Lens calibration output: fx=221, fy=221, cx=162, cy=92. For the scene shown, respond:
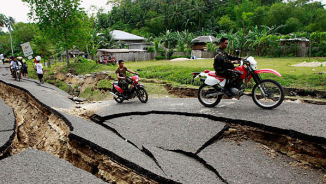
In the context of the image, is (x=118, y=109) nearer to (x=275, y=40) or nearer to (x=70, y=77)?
(x=70, y=77)

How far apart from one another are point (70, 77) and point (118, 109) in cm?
1207

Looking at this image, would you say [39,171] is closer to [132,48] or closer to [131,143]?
[131,143]

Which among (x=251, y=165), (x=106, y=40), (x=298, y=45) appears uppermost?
(x=106, y=40)

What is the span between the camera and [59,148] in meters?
4.90

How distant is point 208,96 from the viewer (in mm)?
6086

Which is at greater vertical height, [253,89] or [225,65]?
[225,65]

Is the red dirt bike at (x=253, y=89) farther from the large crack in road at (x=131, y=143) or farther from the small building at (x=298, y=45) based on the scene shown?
the small building at (x=298, y=45)

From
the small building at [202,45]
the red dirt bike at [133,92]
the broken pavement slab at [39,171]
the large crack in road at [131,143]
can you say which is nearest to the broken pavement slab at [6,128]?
the large crack in road at [131,143]

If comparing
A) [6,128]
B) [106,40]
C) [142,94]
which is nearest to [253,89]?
[142,94]

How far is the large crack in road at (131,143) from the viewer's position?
3.66 m

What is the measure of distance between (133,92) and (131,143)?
139 inches

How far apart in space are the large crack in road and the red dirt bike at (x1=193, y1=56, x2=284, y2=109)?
925 mm

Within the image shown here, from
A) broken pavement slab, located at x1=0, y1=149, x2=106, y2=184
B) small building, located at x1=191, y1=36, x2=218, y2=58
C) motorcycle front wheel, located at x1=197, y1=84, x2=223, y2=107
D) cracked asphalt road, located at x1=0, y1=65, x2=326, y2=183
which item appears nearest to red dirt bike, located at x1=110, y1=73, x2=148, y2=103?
cracked asphalt road, located at x1=0, y1=65, x2=326, y2=183

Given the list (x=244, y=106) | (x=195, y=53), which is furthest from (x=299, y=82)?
(x=195, y=53)
